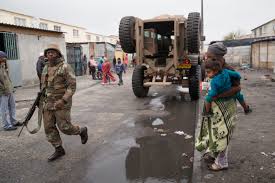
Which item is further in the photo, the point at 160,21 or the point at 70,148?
the point at 160,21

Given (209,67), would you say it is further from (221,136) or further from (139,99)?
(139,99)

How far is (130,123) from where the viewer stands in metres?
7.14

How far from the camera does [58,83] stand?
15.3 ft

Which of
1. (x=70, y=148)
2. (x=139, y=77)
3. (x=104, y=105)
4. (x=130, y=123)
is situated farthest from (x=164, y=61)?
(x=70, y=148)

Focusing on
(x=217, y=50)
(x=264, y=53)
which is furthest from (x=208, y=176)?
(x=264, y=53)

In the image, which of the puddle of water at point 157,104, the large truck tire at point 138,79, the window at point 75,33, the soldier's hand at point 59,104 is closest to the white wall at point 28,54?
the large truck tire at point 138,79

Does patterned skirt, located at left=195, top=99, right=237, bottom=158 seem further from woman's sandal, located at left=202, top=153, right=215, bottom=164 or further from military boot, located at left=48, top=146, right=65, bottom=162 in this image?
military boot, located at left=48, top=146, right=65, bottom=162

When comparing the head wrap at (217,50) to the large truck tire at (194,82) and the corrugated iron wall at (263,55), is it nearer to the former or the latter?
the large truck tire at (194,82)

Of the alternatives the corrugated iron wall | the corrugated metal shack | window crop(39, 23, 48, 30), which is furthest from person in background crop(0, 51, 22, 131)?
window crop(39, 23, 48, 30)

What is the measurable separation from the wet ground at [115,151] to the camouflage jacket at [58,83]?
0.93 metres

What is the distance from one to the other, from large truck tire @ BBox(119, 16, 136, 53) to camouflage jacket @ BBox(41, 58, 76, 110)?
557 centimetres

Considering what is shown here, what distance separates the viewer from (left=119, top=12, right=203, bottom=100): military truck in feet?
31.4

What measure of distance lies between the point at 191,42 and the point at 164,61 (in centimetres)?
157

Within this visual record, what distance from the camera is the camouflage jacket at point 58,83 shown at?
15.3ft
